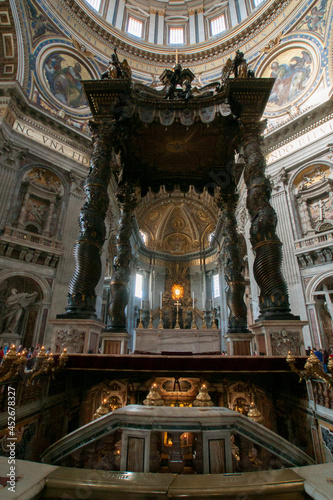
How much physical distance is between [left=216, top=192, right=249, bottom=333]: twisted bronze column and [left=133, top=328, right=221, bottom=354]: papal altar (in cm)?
277

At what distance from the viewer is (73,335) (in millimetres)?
4297

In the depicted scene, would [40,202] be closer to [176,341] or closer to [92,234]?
[92,234]

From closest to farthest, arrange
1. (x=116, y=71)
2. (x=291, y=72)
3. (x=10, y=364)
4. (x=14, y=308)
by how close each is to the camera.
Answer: (x=10, y=364), (x=116, y=71), (x=14, y=308), (x=291, y=72)

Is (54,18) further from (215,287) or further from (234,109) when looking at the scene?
(215,287)

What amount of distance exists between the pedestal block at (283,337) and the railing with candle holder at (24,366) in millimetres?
3247

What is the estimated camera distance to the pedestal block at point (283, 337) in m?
4.13

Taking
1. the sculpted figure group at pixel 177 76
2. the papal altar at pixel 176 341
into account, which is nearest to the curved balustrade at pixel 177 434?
the sculpted figure group at pixel 177 76

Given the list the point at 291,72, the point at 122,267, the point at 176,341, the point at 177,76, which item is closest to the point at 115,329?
the point at 122,267

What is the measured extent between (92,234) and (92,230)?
86 mm

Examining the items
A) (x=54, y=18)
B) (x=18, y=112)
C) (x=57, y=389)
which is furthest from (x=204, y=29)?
(x=57, y=389)

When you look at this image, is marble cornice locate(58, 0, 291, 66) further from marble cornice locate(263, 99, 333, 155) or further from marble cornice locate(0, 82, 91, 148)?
marble cornice locate(263, 99, 333, 155)

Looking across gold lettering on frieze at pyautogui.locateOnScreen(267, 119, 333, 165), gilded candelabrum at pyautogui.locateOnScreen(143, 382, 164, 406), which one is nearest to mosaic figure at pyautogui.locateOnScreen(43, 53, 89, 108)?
gold lettering on frieze at pyautogui.locateOnScreen(267, 119, 333, 165)

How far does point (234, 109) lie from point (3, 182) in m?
10.1

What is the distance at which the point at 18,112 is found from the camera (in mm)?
11766
